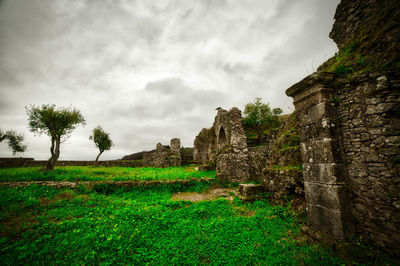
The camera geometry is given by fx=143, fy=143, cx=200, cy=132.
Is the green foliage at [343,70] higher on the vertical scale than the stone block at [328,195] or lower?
higher

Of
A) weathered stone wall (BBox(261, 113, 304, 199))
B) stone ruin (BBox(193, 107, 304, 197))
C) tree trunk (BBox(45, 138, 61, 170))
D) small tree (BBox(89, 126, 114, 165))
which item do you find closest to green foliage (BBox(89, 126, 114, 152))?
small tree (BBox(89, 126, 114, 165))

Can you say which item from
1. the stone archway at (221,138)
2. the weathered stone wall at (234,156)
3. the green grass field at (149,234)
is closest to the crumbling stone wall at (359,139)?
the green grass field at (149,234)

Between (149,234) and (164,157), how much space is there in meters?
17.0

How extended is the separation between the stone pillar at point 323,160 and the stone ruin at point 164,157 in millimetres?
18136

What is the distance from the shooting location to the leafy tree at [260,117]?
76.5 ft

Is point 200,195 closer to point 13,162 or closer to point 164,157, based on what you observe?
point 164,157

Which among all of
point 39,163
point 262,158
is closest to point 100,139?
point 39,163

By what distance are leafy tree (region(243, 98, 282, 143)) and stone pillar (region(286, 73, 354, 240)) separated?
20.2m

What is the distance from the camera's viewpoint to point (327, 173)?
10.7ft

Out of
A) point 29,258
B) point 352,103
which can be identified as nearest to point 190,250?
point 29,258

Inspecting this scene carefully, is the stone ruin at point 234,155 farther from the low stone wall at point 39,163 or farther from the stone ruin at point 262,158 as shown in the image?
the low stone wall at point 39,163

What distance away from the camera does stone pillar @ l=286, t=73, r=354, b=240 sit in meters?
3.07

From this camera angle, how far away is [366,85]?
3.06m

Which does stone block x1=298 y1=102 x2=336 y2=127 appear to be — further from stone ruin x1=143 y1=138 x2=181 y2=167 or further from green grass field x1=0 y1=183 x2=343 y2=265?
stone ruin x1=143 y1=138 x2=181 y2=167
